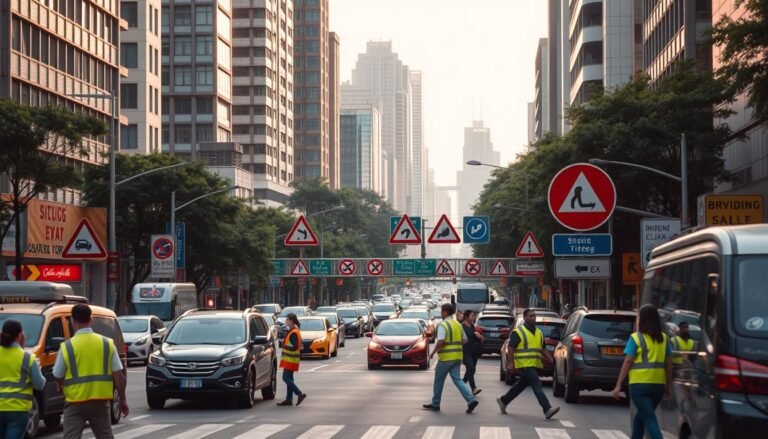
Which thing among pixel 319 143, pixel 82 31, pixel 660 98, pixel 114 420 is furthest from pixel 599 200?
pixel 319 143

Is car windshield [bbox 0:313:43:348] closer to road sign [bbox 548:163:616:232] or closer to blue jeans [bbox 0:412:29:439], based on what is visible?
blue jeans [bbox 0:412:29:439]

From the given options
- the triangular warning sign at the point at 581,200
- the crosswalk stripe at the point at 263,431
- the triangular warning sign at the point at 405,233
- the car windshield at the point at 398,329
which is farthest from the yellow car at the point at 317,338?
the triangular warning sign at the point at 581,200

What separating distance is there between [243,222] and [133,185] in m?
13.0

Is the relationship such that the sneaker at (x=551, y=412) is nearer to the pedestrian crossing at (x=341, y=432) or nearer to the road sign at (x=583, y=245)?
the pedestrian crossing at (x=341, y=432)

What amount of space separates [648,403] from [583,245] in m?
21.1

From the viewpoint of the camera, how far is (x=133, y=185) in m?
64.9

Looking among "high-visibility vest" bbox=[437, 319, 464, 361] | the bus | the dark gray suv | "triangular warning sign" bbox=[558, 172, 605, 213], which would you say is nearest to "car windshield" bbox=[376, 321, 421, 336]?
the dark gray suv

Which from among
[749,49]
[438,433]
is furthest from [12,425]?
[749,49]

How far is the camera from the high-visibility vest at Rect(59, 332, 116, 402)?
1239 cm

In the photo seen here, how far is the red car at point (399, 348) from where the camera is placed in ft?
121

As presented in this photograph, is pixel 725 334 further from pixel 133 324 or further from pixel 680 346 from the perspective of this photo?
pixel 133 324

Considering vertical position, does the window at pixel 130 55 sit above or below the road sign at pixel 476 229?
above

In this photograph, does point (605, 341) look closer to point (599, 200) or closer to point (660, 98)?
point (599, 200)

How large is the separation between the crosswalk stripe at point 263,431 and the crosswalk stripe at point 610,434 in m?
4.47
